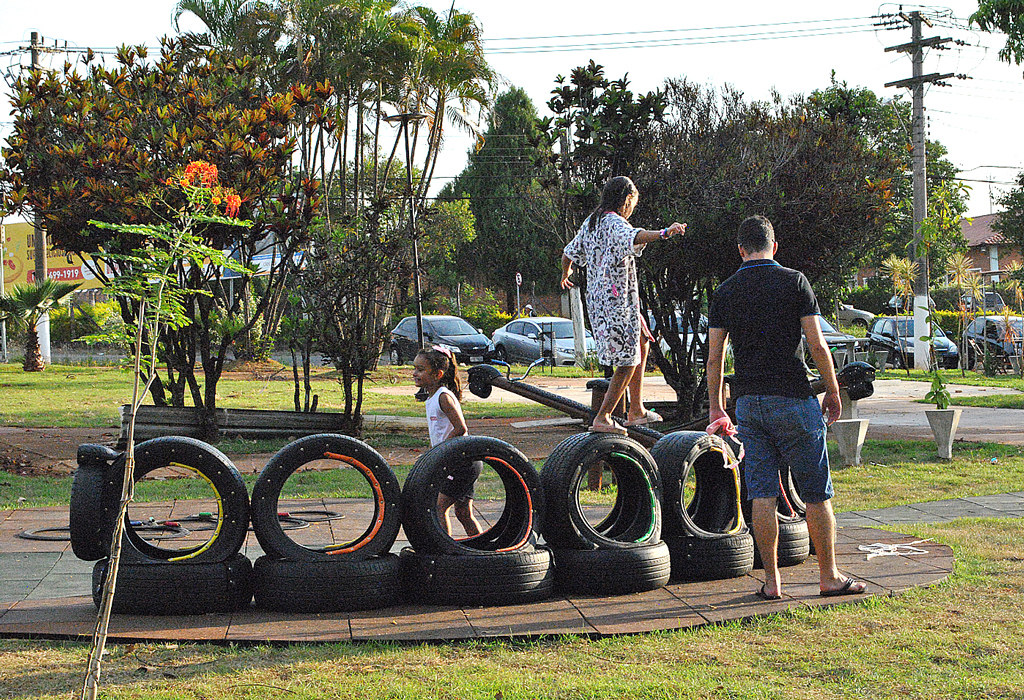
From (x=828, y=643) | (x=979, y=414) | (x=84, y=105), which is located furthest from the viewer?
(x=979, y=414)

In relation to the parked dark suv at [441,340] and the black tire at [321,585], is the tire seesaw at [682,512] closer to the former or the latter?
the black tire at [321,585]

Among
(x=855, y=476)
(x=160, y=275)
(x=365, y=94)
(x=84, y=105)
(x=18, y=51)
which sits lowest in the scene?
(x=855, y=476)

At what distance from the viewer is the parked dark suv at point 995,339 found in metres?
25.1

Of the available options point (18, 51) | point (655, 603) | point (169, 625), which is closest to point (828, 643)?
point (655, 603)

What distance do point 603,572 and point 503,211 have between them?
155ft

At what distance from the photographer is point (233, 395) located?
18500 mm

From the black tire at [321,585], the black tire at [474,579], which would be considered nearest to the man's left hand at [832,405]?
the black tire at [474,579]

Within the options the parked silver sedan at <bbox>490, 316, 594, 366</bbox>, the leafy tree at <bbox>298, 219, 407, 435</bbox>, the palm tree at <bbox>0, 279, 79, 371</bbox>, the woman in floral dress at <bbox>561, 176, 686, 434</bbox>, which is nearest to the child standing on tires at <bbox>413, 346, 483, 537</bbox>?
the woman in floral dress at <bbox>561, 176, 686, 434</bbox>

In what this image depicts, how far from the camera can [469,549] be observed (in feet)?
16.9

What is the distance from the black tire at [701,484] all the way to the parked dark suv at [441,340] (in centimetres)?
2048

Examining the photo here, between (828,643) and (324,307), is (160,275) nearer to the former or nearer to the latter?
(828,643)

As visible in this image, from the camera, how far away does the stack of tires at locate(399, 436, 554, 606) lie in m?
5.04

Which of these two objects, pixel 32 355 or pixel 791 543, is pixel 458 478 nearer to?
pixel 791 543

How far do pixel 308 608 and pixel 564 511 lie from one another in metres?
1.47
